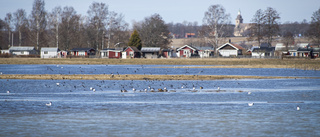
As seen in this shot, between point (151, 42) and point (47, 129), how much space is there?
113m

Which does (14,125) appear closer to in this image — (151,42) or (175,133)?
(175,133)

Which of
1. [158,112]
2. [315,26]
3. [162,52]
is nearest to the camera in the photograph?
[158,112]

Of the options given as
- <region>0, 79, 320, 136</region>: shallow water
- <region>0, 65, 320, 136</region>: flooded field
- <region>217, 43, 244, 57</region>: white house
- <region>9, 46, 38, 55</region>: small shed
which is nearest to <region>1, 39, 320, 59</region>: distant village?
<region>217, 43, 244, 57</region>: white house

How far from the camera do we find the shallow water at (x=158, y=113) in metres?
17.4

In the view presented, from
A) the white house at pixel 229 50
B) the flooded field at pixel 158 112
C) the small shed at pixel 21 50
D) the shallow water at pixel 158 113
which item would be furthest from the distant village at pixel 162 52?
the shallow water at pixel 158 113

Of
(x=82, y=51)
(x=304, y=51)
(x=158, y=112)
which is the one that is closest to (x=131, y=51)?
(x=82, y=51)

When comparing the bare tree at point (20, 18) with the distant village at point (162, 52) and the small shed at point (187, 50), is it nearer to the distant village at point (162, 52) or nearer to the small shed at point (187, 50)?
the distant village at point (162, 52)

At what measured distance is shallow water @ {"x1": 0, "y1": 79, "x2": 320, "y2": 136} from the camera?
17391 millimetres

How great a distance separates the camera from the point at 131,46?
11881cm

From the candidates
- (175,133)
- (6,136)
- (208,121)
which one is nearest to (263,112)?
(208,121)

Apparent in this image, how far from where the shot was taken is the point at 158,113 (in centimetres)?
2178

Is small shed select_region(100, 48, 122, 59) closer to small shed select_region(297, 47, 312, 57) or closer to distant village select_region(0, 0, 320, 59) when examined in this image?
distant village select_region(0, 0, 320, 59)

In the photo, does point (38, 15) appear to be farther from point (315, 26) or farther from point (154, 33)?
point (315, 26)

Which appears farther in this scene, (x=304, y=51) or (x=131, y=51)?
(x=131, y=51)
